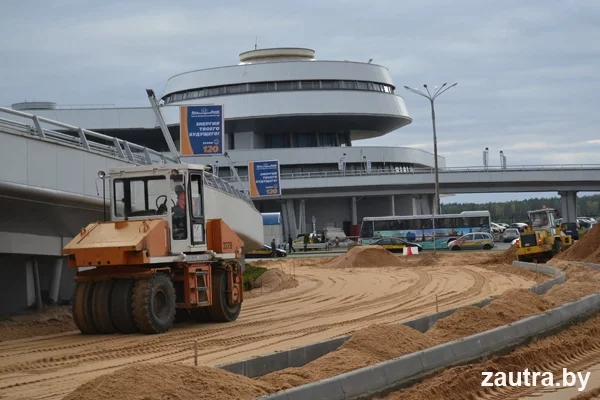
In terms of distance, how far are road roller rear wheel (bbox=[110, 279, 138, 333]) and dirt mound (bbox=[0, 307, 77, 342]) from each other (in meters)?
2.18

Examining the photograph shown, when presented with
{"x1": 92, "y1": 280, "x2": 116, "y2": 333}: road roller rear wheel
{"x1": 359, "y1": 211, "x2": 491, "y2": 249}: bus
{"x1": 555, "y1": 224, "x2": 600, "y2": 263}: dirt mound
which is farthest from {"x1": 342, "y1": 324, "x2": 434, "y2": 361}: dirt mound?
{"x1": 359, "y1": 211, "x2": 491, "y2": 249}: bus

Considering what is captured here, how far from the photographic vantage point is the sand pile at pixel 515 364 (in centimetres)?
1153

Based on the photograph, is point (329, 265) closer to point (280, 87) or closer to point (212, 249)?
point (212, 249)

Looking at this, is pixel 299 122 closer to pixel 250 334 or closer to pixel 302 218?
pixel 302 218

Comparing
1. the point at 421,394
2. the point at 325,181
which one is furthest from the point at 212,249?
the point at 325,181

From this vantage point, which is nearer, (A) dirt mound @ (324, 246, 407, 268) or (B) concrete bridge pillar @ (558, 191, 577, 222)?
(A) dirt mound @ (324, 246, 407, 268)

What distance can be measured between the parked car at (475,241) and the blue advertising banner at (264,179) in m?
18.2

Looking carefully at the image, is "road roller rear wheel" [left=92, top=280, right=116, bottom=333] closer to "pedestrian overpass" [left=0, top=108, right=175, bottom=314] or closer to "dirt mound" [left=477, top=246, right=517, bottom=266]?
"pedestrian overpass" [left=0, top=108, right=175, bottom=314]

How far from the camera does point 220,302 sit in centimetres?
2059

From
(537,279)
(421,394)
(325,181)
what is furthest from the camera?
(325,181)

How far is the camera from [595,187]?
8588 centimetres

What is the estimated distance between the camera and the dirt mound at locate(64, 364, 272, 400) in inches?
379

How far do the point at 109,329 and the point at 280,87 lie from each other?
72.2 meters

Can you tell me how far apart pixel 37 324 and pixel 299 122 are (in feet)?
232
